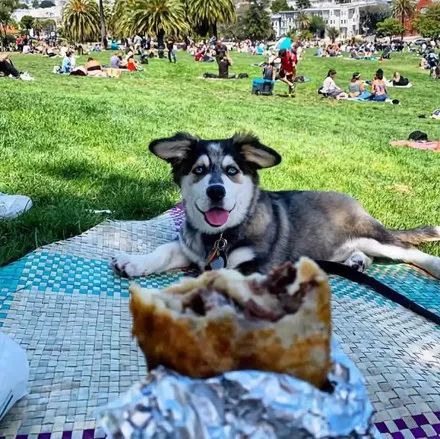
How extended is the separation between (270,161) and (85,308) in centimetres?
146

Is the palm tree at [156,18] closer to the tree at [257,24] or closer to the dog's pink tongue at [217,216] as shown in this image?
the dog's pink tongue at [217,216]

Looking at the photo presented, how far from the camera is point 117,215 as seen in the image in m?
5.61

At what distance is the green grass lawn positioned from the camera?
584 centimetres

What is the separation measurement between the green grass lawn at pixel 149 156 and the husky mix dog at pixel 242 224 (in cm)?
90

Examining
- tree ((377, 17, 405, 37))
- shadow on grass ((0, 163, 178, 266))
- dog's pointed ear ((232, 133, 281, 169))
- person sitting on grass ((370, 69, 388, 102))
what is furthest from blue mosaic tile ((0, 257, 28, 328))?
tree ((377, 17, 405, 37))

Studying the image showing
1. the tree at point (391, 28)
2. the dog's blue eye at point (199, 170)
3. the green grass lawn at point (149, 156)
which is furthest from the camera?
the tree at point (391, 28)

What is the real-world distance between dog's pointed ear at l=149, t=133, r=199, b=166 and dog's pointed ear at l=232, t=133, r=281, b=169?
0.28 meters

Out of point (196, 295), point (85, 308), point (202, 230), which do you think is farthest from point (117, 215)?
point (196, 295)

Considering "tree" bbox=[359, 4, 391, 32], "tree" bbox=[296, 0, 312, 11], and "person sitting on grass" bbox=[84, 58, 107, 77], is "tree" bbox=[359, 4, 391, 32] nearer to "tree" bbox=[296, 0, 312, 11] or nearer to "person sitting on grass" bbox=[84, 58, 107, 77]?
"tree" bbox=[296, 0, 312, 11]

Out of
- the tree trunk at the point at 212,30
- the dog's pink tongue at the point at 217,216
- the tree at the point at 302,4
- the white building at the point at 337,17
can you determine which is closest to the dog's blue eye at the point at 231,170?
A: the dog's pink tongue at the point at 217,216

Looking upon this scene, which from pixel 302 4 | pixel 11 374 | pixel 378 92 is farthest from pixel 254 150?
pixel 302 4

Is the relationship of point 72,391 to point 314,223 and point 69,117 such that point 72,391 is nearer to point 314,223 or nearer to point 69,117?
point 314,223

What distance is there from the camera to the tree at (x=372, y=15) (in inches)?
6127

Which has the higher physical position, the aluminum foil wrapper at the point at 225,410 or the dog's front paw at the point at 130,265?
the aluminum foil wrapper at the point at 225,410
